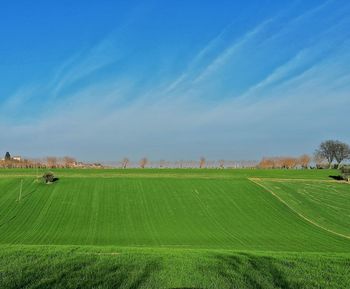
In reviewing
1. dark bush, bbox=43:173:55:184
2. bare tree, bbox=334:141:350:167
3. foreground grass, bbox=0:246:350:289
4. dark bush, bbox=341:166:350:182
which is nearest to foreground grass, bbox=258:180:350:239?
dark bush, bbox=341:166:350:182

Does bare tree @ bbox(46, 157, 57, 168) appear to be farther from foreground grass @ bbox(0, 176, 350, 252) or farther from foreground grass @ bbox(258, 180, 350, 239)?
foreground grass @ bbox(258, 180, 350, 239)

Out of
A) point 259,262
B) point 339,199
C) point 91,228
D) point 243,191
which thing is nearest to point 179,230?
point 91,228

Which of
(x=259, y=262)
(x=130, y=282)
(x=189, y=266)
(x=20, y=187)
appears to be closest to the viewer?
(x=130, y=282)

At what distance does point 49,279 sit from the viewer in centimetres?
830

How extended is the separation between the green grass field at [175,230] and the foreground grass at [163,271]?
2 centimetres

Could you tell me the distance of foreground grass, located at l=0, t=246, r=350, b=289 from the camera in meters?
8.12

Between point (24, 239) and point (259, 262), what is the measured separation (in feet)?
77.8

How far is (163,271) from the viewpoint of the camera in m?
9.04

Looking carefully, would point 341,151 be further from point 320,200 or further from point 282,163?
point 320,200

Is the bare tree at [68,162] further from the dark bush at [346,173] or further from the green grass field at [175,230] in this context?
the dark bush at [346,173]

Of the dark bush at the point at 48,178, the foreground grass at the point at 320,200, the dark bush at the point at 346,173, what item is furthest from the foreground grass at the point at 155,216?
the dark bush at the point at 346,173

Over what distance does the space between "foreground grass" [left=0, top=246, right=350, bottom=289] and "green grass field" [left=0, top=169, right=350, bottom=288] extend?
22 millimetres

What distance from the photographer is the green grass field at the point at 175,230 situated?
28.7 feet

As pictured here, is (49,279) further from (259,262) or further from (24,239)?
(24,239)
